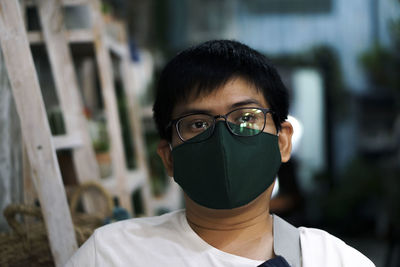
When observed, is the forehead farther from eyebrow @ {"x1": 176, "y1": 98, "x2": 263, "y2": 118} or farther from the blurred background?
the blurred background

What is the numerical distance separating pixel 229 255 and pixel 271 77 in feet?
1.56

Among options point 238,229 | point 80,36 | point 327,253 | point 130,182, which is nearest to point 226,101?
point 238,229

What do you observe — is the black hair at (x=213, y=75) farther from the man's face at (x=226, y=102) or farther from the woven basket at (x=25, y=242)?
the woven basket at (x=25, y=242)

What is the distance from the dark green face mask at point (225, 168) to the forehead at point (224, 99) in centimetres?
5

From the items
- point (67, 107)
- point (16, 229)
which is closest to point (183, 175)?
point (16, 229)

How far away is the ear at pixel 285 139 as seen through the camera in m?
1.24

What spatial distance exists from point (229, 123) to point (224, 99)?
0.20 ft

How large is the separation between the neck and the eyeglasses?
17cm

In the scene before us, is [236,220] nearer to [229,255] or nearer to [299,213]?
[229,255]

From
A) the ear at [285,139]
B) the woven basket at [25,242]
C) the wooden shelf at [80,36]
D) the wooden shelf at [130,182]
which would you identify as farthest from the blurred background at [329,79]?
the ear at [285,139]

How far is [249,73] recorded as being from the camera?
3.85ft

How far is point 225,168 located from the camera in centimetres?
108

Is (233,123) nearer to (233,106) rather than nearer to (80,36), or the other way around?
(233,106)

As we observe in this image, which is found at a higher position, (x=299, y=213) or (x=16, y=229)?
(x=16, y=229)
